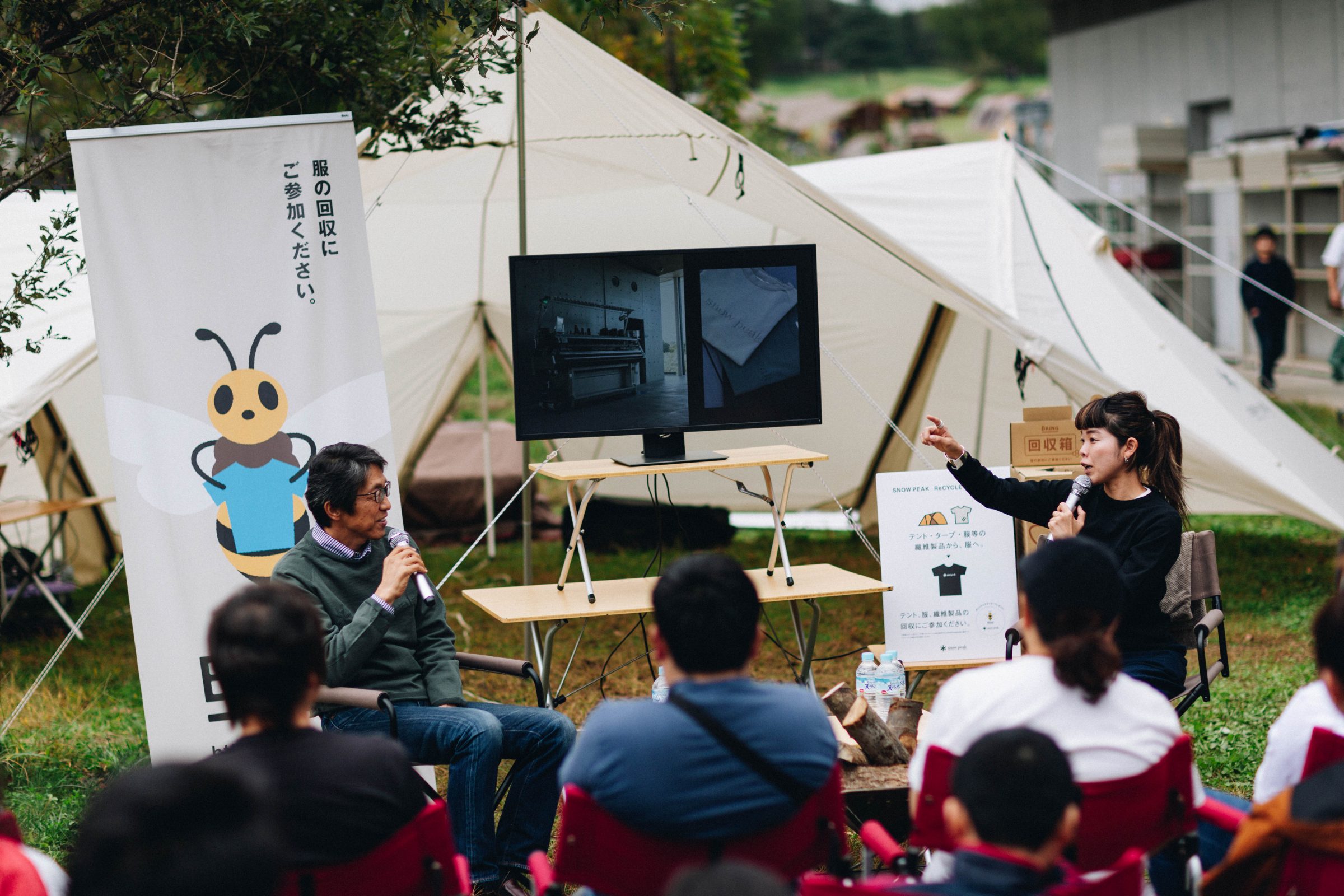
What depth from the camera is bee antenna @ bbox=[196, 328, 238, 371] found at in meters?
3.59

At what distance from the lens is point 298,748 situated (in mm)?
2033

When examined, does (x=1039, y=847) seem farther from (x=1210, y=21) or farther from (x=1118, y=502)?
(x=1210, y=21)

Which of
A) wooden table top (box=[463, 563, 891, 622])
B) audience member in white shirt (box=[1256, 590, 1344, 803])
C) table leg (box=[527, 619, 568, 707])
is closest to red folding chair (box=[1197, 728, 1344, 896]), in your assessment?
audience member in white shirt (box=[1256, 590, 1344, 803])

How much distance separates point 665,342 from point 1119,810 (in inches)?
97.0

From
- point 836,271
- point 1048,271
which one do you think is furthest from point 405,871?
point 836,271

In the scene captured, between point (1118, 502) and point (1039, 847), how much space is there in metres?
2.05

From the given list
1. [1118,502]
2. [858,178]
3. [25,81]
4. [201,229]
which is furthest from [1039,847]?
[858,178]

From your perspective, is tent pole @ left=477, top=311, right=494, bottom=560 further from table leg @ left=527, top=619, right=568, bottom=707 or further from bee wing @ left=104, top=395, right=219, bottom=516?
bee wing @ left=104, top=395, right=219, bottom=516

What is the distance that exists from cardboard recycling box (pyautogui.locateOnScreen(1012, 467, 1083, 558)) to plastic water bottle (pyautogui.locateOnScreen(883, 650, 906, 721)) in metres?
0.77

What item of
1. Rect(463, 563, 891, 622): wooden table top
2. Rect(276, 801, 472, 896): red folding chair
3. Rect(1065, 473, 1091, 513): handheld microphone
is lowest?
Rect(276, 801, 472, 896): red folding chair

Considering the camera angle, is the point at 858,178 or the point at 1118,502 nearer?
the point at 1118,502

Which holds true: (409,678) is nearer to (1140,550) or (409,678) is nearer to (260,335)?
(260,335)

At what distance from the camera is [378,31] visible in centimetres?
396

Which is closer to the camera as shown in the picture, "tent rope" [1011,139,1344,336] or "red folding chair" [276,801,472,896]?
"red folding chair" [276,801,472,896]
